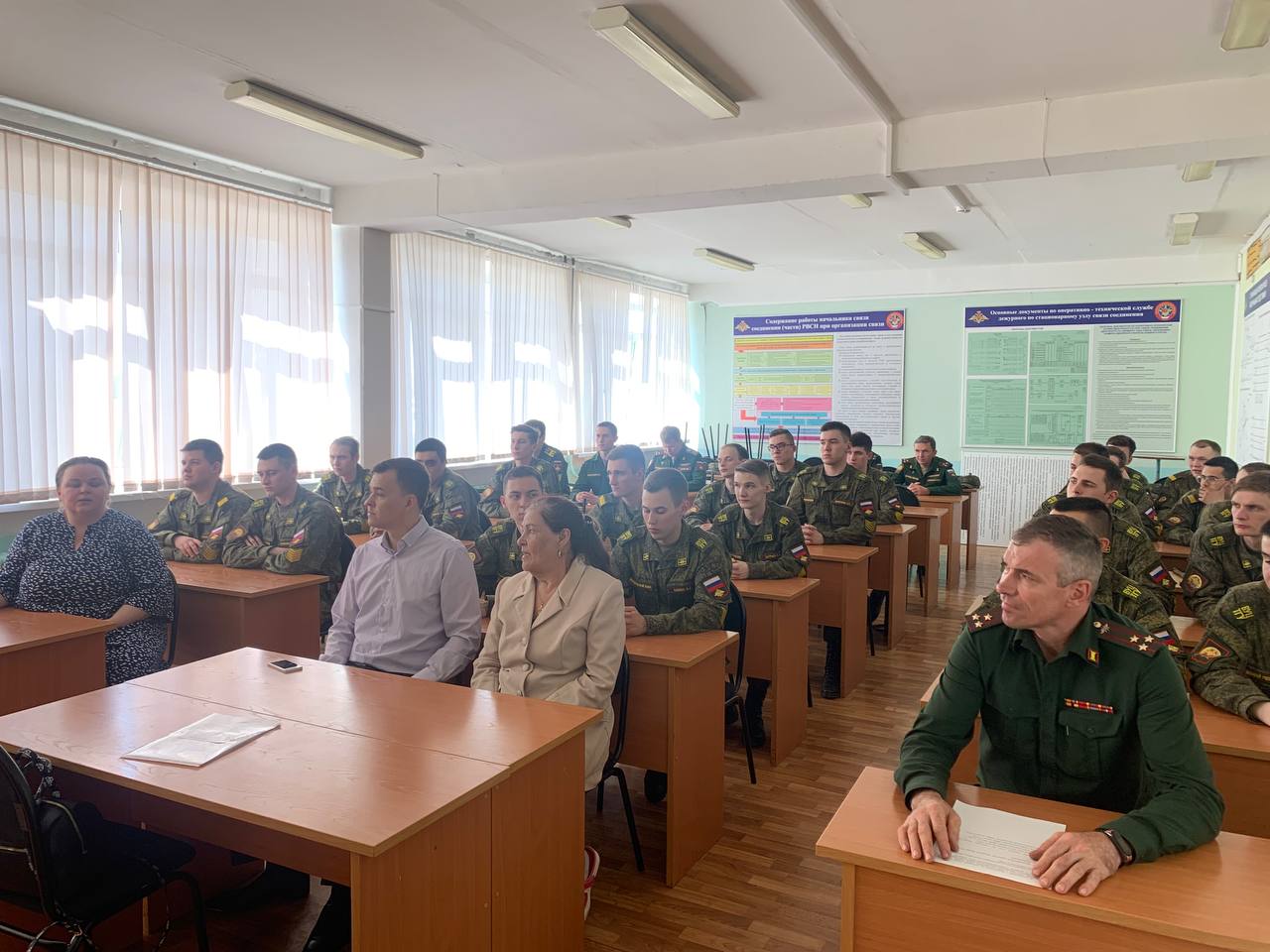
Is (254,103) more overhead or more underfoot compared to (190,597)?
more overhead

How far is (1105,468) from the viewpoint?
12.7 ft

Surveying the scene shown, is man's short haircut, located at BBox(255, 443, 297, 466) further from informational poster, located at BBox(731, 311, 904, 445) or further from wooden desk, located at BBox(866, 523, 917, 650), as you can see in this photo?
informational poster, located at BBox(731, 311, 904, 445)

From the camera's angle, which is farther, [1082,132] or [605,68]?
[1082,132]

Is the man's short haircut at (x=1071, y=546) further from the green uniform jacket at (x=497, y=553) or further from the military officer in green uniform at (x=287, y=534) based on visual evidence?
the military officer in green uniform at (x=287, y=534)

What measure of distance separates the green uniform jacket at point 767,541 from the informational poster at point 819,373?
6778 millimetres

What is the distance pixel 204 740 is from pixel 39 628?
1.59 m

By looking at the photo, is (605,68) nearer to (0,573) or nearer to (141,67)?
(141,67)

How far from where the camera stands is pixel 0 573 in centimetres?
364

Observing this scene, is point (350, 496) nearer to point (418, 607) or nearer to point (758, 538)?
point (758, 538)

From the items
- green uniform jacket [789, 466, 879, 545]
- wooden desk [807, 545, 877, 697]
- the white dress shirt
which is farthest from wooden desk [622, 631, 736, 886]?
green uniform jacket [789, 466, 879, 545]

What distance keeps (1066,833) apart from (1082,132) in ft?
13.6

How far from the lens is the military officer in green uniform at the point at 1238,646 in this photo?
251 centimetres

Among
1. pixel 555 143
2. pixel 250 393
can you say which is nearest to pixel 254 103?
pixel 555 143

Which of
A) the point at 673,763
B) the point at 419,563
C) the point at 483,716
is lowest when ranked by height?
the point at 673,763
